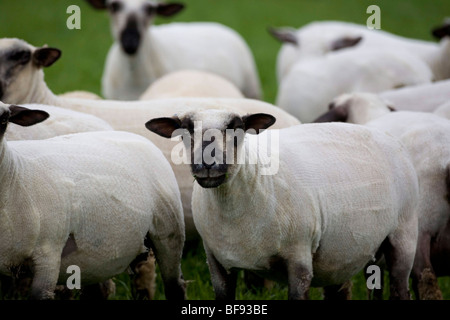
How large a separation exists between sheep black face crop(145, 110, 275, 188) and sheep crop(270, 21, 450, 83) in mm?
7285

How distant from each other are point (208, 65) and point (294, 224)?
23.6ft

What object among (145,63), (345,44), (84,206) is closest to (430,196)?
(84,206)

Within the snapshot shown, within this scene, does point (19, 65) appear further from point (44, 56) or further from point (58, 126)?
point (58, 126)

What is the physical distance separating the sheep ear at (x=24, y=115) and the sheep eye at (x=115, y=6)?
5451 mm

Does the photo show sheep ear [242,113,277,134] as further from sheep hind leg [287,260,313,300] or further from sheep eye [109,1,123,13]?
sheep eye [109,1,123,13]

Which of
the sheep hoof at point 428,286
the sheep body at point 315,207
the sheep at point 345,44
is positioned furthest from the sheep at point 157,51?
the sheep hoof at point 428,286

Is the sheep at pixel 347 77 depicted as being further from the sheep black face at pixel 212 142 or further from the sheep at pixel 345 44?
the sheep black face at pixel 212 142

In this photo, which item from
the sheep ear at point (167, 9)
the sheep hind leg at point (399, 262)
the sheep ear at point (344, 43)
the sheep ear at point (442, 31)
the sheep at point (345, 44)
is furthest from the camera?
the sheep ear at point (344, 43)

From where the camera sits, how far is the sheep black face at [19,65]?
6480mm

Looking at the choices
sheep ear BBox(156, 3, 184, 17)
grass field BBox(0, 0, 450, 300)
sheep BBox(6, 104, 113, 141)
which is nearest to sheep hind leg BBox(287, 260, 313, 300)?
sheep BBox(6, 104, 113, 141)

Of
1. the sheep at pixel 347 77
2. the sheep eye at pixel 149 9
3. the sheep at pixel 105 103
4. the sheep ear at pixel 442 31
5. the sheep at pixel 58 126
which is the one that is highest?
the sheep ear at pixel 442 31

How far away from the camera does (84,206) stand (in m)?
4.82

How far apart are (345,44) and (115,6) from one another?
362 cm

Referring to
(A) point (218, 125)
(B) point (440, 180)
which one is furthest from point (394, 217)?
(A) point (218, 125)
